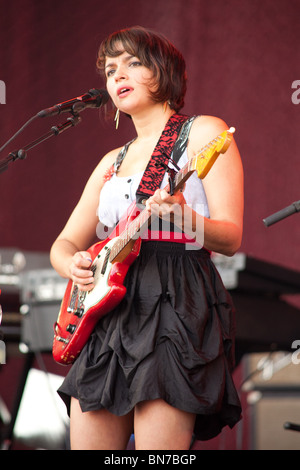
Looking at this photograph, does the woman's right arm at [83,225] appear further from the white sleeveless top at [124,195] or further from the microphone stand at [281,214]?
the microphone stand at [281,214]

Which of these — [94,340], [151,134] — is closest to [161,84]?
[151,134]

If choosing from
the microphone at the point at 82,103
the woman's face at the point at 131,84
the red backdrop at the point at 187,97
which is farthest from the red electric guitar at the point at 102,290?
the red backdrop at the point at 187,97

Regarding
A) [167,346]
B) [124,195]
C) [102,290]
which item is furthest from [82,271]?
[167,346]

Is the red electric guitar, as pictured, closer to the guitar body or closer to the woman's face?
the guitar body

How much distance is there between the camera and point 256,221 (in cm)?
407

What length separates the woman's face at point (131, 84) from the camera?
1797 mm

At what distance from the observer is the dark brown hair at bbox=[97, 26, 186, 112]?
1.80 meters

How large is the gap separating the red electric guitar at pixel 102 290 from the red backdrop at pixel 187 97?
2450 millimetres

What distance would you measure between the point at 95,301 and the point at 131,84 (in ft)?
1.94

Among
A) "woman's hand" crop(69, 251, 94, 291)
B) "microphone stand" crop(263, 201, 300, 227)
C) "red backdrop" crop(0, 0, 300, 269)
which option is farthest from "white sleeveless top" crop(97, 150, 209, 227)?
"red backdrop" crop(0, 0, 300, 269)

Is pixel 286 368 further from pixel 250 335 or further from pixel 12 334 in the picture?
pixel 12 334

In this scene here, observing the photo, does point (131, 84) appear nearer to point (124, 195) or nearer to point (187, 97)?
point (124, 195)

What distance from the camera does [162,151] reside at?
1.69 m

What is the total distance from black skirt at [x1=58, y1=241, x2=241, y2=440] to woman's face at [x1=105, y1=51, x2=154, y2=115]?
40 cm
